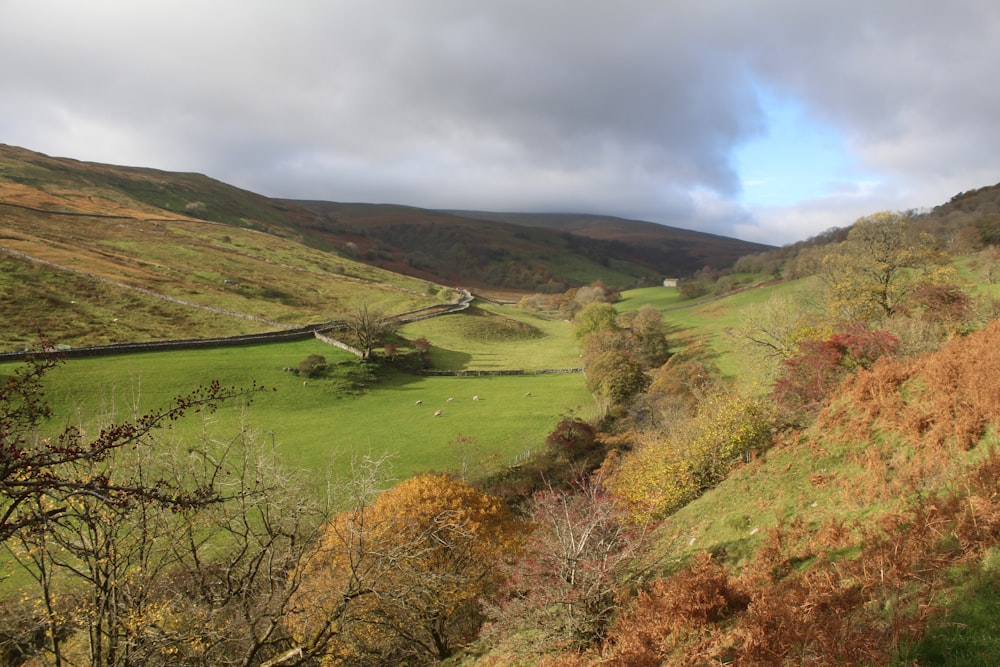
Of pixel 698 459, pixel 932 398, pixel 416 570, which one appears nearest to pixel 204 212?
pixel 416 570

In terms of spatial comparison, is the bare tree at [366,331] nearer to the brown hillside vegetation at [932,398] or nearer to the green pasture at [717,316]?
the green pasture at [717,316]

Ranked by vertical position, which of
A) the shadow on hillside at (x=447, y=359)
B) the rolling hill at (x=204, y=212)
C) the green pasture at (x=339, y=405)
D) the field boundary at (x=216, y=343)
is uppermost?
the rolling hill at (x=204, y=212)

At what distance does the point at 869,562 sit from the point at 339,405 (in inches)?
1472

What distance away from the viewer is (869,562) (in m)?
7.91

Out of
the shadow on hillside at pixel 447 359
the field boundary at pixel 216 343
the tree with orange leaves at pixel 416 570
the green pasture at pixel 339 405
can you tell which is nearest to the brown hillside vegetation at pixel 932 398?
the tree with orange leaves at pixel 416 570

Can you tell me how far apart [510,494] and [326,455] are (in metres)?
11.9

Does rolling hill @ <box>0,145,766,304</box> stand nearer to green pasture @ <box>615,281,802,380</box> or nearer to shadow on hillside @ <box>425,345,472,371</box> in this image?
green pasture @ <box>615,281,802,380</box>

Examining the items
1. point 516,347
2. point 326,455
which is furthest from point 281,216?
point 326,455

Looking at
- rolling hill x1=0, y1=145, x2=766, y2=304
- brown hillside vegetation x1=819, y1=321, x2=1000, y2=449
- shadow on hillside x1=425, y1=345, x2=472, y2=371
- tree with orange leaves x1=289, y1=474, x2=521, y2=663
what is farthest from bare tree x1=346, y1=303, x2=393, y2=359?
rolling hill x1=0, y1=145, x2=766, y2=304

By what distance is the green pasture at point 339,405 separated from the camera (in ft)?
101

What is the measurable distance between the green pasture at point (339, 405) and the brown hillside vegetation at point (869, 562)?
19.9 metres

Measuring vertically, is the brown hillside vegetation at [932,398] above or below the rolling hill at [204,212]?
below

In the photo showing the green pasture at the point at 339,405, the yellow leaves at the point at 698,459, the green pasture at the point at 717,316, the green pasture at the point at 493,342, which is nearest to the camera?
the yellow leaves at the point at 698,459

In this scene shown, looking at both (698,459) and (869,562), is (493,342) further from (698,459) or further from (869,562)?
(869,562)
